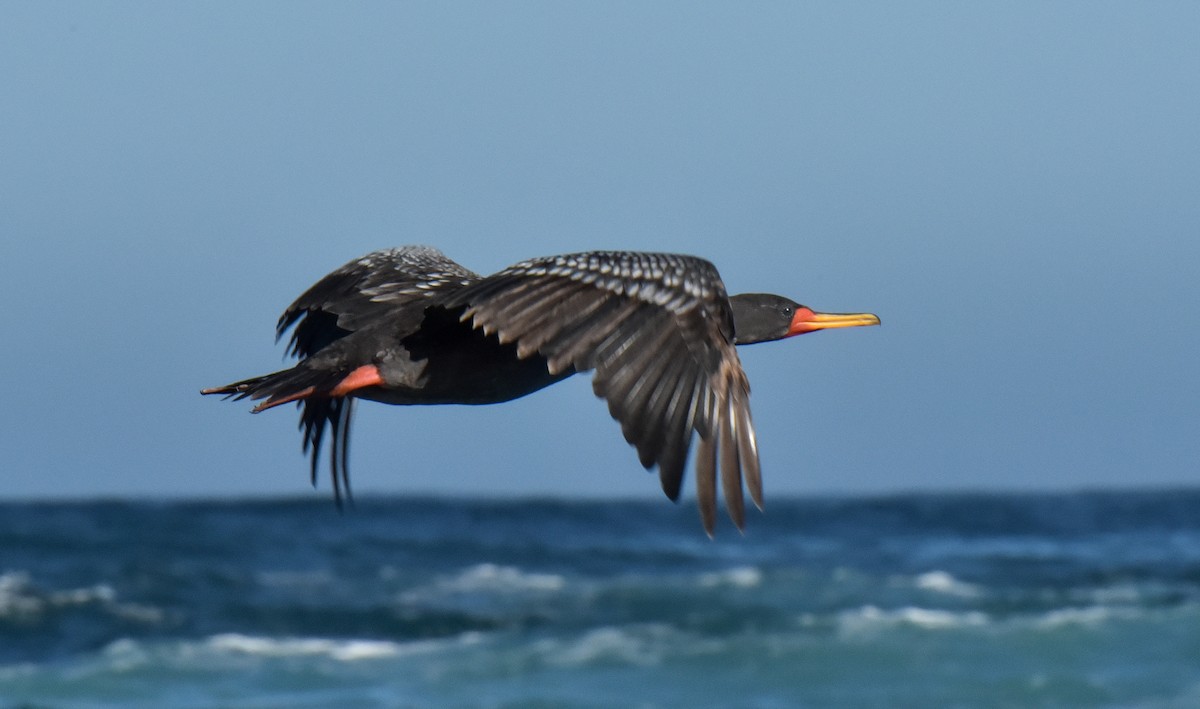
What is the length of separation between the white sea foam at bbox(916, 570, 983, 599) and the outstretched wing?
65.8 feet

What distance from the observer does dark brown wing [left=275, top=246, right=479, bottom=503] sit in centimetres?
973

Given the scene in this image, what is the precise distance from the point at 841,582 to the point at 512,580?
19.3 feet

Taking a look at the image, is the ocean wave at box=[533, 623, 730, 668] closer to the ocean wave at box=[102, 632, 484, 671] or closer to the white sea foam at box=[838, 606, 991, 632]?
the ocean wave at box=[102, 632, 484, 671]

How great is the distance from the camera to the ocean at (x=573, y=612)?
893 inches

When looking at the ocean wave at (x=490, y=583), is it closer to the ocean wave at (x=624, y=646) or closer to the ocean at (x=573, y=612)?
the ocean at (x=573, y=612)

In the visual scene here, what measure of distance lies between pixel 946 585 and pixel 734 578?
372 cm

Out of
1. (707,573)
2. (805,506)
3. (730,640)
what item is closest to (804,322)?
(730,640)

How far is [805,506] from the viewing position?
47.6m

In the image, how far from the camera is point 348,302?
32.7ft

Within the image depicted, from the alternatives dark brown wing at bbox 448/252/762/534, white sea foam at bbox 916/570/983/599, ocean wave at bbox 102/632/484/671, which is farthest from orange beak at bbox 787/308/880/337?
white sea foam at bbox 916/570/983/599

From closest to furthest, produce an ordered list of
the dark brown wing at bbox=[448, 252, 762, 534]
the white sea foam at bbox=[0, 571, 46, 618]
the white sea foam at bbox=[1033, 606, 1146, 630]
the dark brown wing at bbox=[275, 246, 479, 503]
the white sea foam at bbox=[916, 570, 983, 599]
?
the dark brown wing at bbox=[448, 252, 762, 534] < the dark brown wing at bbox=[275, 246, 479, 503] < the white sea foam at bbox=[1033, 606, 1146, 630] < the white sea foam at bbox=[0, 571, 46, 618] < the white sea foam at bbox=[916, 570, 983, 599]

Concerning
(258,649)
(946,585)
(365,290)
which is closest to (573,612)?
(258,649)

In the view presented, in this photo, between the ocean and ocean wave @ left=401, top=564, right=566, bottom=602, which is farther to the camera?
ocean wave @ left=401, top=564, right=566, bottom=602

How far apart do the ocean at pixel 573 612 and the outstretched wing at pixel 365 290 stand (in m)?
11.7
